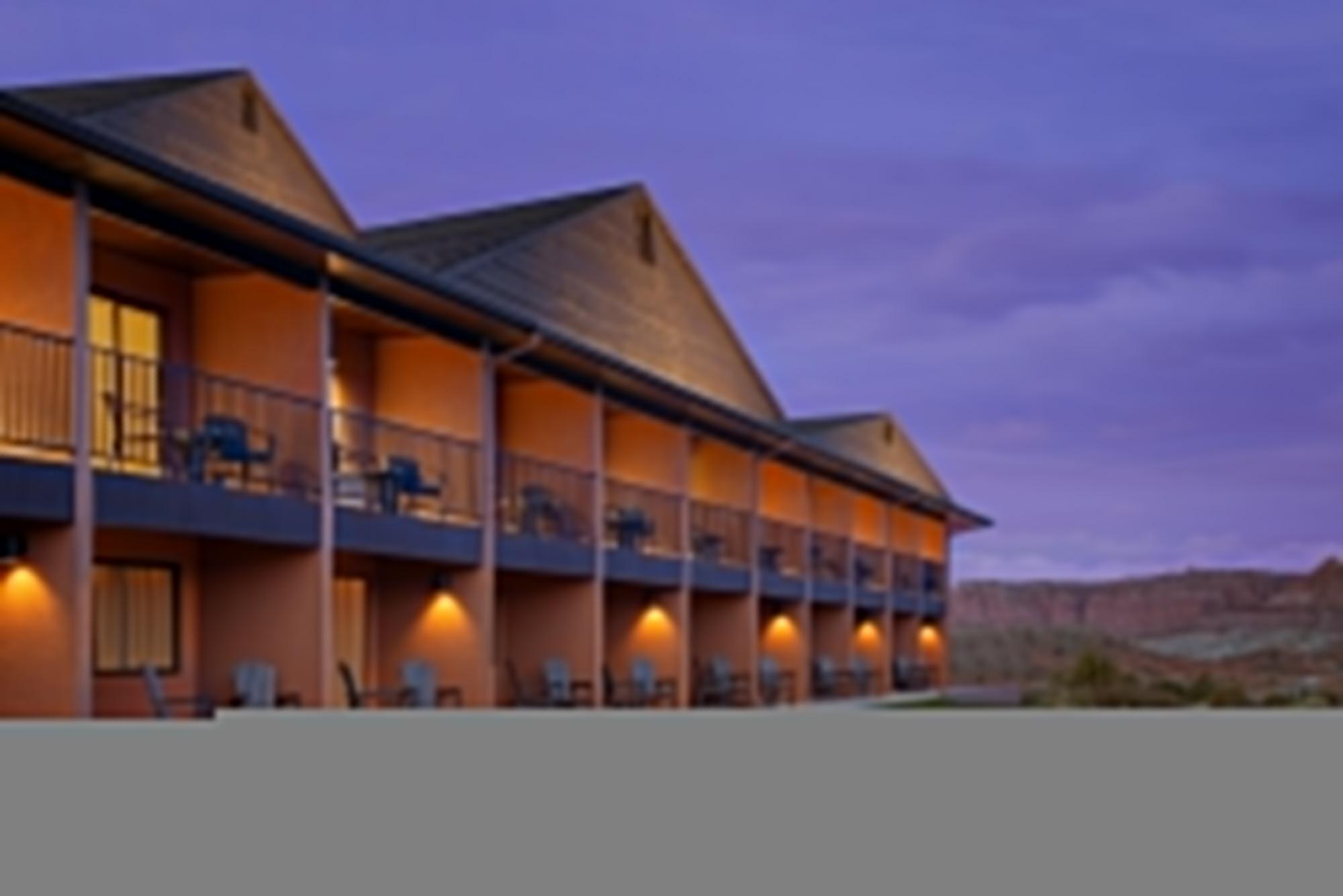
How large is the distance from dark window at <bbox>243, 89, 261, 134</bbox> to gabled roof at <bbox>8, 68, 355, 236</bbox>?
0.02m

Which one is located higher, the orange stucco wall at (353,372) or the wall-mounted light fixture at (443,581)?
the orange stucco wall at (353,372)

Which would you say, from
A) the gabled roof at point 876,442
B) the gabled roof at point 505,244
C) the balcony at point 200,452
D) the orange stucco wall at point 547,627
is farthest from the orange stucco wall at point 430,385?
the gabled roof at point 876,442

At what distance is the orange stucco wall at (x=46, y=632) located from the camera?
1329 cm

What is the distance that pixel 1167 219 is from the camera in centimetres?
6612

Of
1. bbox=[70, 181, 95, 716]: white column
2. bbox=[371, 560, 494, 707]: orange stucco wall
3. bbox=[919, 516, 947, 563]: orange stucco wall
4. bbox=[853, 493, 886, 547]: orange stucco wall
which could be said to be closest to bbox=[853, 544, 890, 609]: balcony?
bbox=[853, 493, 886, 547]: orange stucco wall

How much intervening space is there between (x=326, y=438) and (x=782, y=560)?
51.6 ft

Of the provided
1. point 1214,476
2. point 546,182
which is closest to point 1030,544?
point 1214,476

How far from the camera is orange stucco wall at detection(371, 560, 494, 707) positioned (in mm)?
20453

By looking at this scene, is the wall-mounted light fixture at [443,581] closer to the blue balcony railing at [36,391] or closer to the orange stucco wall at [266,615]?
the orange stucco wall at [266,615]

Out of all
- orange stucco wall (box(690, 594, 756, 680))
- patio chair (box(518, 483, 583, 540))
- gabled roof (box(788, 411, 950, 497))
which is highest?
gabled roof (box(788, 411, 950, 497))

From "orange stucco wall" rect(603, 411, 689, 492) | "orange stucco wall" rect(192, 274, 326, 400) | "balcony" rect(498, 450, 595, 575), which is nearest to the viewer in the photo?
"orange stucco wall" rect(192, 274, 326, 400)

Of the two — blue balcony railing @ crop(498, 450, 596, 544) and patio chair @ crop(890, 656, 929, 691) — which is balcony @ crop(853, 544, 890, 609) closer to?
patio chair @ crop(890, 656, 929, 691)

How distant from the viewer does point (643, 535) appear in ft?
82.6

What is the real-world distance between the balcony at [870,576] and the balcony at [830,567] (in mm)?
620
